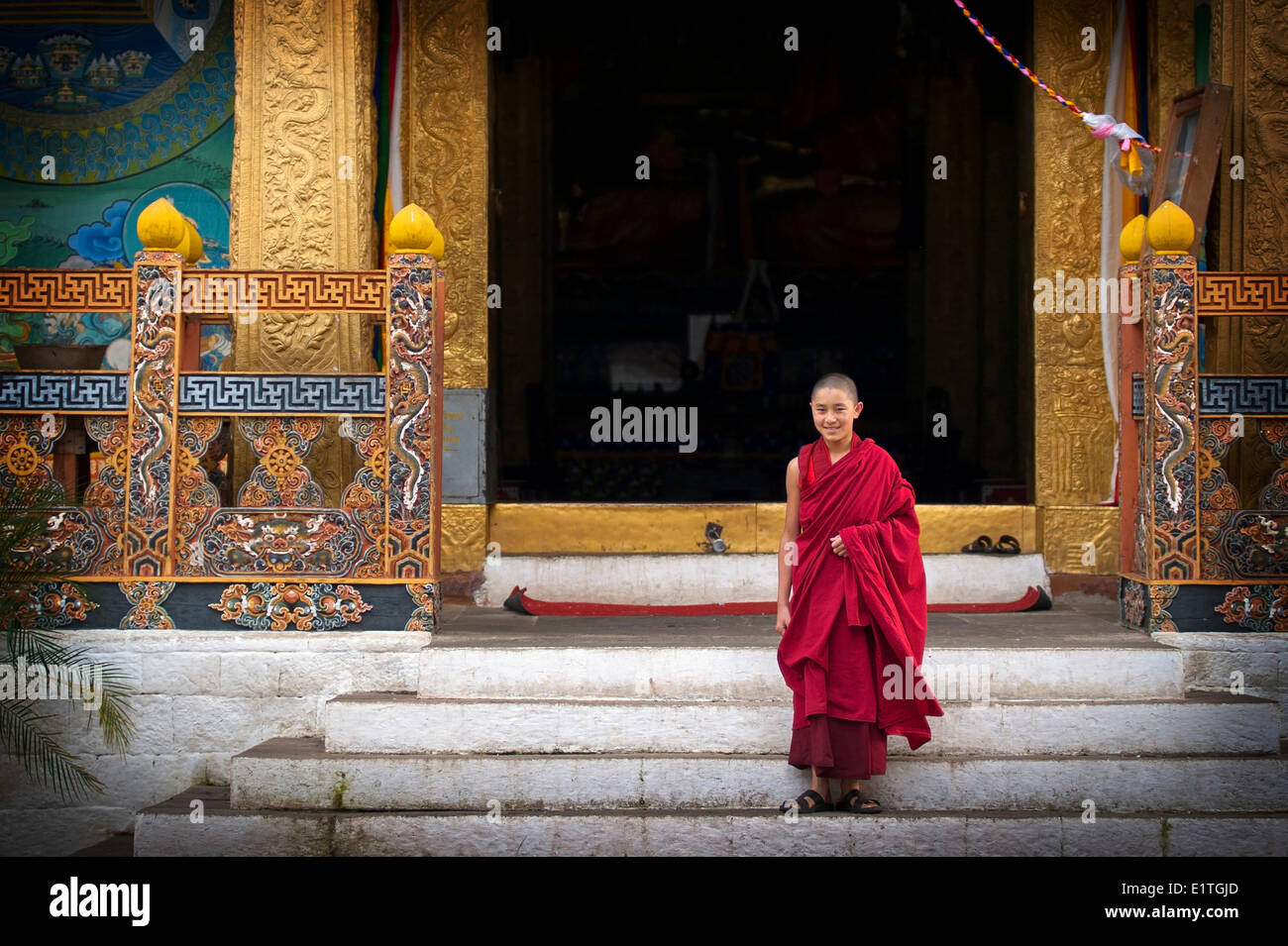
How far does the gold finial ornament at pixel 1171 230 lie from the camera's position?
5375 mm

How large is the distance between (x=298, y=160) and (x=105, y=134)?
1.44 m

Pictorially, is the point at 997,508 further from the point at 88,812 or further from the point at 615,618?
the point at 88,812

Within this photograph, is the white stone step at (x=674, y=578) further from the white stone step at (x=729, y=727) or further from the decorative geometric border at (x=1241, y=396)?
the white stone step at (x=729, y=727)

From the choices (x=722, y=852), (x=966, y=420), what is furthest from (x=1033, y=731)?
(x=966, y=420)

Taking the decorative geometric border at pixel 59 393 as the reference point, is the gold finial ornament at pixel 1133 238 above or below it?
above

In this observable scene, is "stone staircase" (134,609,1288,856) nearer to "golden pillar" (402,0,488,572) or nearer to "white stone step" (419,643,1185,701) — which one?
"white stone step" (419,643,1185,701)

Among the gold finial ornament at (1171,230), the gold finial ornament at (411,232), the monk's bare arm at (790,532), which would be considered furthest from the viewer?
the gold finial ornament at (1171,230)

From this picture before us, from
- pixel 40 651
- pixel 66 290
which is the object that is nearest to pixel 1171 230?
pixel 66 290

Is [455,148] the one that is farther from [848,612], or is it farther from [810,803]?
[810,803]

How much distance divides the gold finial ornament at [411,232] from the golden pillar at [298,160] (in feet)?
4.55

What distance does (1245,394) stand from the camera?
546cm

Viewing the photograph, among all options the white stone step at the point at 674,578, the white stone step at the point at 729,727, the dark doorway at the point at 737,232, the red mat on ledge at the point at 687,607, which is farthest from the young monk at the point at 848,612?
the dark doorway at the point at 737,232

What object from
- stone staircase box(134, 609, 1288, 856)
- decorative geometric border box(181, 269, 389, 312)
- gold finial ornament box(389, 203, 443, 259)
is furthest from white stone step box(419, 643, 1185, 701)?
gold finial ornament box(389, 203, 443, 259)
